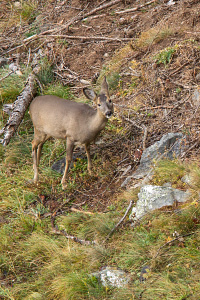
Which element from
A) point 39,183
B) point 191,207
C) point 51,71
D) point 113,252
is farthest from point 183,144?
point 51,71

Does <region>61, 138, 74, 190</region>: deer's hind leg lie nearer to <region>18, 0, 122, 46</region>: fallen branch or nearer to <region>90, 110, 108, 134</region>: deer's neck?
<region>90, 110, 108, 134</region>: deer's neck

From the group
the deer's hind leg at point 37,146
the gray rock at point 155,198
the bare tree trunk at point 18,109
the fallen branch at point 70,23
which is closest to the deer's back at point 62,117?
the deer's hind leg at point 37,146

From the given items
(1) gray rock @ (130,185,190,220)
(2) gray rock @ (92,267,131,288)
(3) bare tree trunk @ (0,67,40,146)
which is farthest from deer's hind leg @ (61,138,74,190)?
(2) gray rock @ (92,267,131,288)

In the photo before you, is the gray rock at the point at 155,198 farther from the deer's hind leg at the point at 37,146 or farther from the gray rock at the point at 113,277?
the deer's hind leg at the point at 37,146

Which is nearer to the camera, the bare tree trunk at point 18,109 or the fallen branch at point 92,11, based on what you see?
the bare tree trunk at point 18,109

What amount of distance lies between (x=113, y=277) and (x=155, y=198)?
3.57ft

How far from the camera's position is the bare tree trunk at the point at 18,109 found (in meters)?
7.59

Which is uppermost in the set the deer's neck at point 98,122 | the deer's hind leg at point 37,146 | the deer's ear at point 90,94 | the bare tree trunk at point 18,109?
the deer's ear at point 90,94

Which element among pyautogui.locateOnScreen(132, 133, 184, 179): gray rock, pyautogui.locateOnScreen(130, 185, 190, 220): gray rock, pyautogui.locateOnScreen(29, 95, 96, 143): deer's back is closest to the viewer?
pyautogui.locateOnScreen(130, 185, 190, 220): gray rock

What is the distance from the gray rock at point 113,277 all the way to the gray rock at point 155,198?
0.80 metres

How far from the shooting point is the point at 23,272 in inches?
204

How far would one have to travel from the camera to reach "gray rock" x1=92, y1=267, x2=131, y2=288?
14.0 ft

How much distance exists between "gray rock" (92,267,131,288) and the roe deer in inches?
94.9

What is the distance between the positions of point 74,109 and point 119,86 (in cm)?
174
